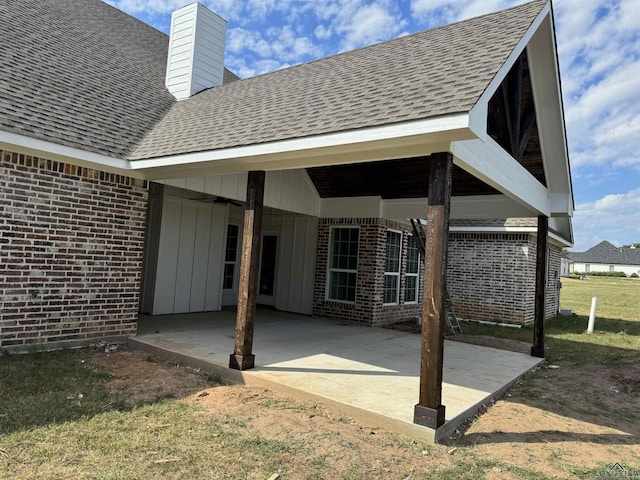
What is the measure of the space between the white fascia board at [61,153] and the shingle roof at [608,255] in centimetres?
9115

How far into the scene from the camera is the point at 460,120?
372 centimetres

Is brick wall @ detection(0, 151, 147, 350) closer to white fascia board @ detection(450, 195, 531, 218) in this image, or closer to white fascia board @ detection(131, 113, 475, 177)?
white fascia board @ detection(131, 113, 475, 177)

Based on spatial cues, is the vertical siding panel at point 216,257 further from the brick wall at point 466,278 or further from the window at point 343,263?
the window at point 343,263

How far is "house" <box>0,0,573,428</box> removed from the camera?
4.60m

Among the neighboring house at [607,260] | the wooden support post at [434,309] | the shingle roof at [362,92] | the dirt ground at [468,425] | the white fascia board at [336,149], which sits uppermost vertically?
the neighboring house at [607,260]

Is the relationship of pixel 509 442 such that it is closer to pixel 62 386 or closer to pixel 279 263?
pixel 62 386

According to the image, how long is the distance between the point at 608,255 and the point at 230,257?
93.3 m

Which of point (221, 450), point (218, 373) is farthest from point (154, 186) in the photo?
point (221, 450)

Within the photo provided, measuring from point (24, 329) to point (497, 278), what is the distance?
40.0 feet

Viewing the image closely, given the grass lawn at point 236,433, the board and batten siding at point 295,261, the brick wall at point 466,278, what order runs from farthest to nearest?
the board and batten siding at point 295,261, the brick wall at point 466,278, the grass lawn at point 236,433

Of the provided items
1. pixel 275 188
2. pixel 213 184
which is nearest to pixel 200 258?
pixel 275 188

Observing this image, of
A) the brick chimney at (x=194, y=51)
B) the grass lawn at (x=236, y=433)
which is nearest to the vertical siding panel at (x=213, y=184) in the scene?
the brick chimney at (x=194, y=51)

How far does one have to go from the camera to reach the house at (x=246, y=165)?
4.60 metres

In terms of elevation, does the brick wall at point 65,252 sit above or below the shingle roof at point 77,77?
below
